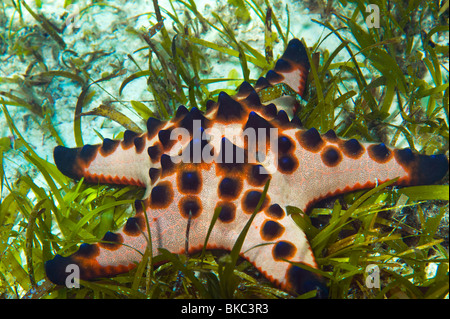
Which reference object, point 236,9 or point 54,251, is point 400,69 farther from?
point 54,251

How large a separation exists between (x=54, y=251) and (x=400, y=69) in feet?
12.8

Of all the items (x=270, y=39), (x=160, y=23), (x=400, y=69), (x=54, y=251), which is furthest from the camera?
(x=270, y=39)

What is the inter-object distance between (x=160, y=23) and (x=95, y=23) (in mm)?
1836

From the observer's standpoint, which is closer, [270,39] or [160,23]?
[160,23]

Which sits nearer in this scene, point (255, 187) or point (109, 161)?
point (255, 187)

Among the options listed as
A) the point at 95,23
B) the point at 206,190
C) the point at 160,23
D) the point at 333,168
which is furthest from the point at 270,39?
the point at 95,23

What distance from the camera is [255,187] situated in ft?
7.74

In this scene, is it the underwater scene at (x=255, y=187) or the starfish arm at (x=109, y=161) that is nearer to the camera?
the underwater scene at (x=255, y=187)

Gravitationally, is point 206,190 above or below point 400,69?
below

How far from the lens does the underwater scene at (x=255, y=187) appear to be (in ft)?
7.59

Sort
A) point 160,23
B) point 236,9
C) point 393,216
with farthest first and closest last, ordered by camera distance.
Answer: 1. point 236,9
2. point 160,23
3. point 393,216

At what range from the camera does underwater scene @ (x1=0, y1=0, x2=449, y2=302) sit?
2.31 metres

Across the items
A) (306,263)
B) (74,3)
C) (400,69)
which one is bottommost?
(306,263)

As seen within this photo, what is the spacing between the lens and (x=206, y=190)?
238cm
